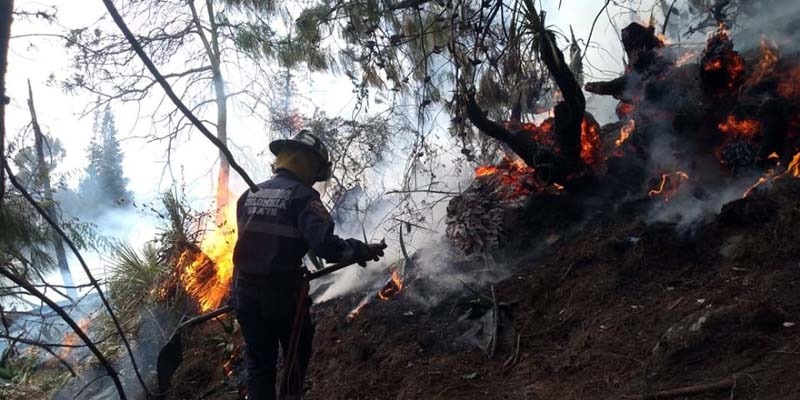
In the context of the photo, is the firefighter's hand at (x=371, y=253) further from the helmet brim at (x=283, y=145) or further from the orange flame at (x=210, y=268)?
the orange flame at (x=210, y=268)

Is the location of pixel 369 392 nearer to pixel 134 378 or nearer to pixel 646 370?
pixel 646 370

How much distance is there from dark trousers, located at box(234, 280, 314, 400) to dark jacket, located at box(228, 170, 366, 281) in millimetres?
129

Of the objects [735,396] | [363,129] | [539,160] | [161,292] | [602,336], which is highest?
[363,129]

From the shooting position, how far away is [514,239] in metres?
5.96

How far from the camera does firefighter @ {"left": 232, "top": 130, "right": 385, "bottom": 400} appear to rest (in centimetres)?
347

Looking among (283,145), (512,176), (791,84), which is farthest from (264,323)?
(791,84)

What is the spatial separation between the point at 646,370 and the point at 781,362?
67 cm

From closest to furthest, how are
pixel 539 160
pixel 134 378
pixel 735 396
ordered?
pixel 735 396 < pixel 539 160 < pixel 134 378

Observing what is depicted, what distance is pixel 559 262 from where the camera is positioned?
5148mm

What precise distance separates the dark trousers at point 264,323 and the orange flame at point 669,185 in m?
3.98

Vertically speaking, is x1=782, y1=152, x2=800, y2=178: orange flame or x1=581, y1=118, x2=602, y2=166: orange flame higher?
x1=581, y1=118, x2=602, y2=166: orange flame

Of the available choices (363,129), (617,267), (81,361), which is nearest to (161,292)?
(81,361)

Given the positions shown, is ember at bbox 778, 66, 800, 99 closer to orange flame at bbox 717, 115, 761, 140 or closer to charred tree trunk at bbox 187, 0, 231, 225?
orange flame at bbox 717, 115, 761, 140

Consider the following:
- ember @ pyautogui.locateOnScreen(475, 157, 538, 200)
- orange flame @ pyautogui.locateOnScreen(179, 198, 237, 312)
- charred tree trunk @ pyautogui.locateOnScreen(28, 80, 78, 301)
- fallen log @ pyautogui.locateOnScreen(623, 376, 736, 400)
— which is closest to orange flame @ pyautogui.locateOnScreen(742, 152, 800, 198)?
ember @ pyautogui.locateOnScreen(475, 157, 538, 200)
